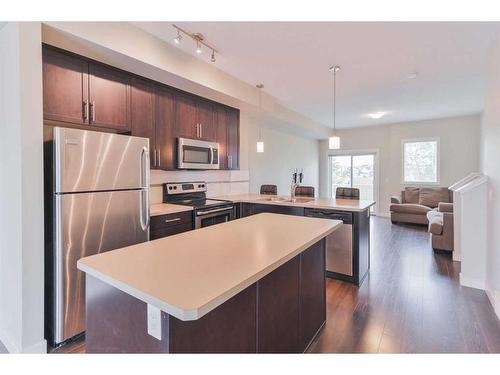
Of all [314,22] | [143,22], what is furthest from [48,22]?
[314,22]

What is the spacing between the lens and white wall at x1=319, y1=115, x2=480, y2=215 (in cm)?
652

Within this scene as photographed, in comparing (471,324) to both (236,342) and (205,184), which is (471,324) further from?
(205,184)

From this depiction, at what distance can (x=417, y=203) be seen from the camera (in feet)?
21.7

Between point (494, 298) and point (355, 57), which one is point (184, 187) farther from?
point (494, 298)

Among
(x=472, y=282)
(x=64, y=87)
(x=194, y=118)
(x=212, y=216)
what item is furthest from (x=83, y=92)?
(x=472, y=282)

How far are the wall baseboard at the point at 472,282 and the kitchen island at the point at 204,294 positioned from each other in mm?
2334

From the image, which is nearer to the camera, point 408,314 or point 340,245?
point 408,314

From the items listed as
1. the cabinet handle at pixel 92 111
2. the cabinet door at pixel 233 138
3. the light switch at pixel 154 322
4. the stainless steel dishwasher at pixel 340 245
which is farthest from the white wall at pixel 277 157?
the light switch at pixel 154 322

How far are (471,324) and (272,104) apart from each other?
4067 mm

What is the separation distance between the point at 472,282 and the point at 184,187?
3705 millimetres

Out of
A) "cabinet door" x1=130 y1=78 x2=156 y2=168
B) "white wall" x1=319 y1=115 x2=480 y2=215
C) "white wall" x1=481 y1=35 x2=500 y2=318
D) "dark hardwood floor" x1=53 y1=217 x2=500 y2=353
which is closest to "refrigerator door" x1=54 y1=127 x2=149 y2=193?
"cabinet door" x1=130 y1=78 x2=156 y2=168

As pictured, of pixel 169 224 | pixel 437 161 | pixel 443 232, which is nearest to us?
pixel 169 224

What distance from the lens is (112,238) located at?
227cm

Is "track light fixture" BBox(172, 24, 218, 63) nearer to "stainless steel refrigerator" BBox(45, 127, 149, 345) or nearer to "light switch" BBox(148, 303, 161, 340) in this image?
"stainless steel refrigerator" BBox(45, 127, 149, 345)
